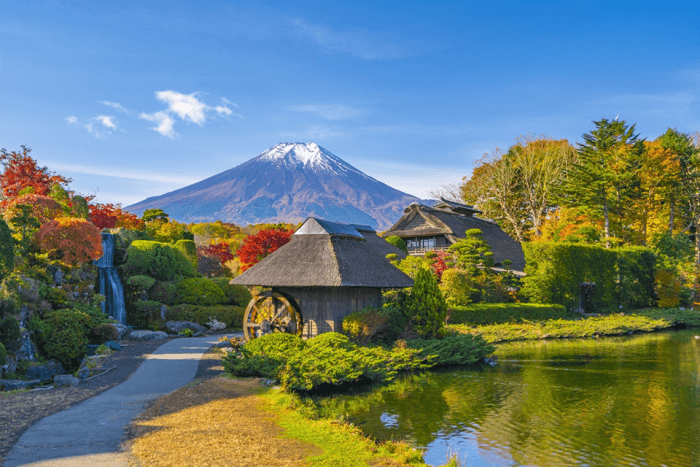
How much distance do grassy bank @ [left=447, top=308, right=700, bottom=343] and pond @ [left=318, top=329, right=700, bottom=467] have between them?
6.18m

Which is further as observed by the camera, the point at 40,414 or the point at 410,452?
the point at 40,414

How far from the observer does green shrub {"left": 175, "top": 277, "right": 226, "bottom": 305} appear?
88.4ft

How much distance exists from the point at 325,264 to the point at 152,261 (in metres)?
12.4

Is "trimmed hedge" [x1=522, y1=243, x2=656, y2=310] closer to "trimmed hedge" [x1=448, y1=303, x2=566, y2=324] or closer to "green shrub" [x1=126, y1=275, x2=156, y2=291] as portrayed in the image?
"trimmed hedge" [x1=448, y1=303, x2=566, y2=324]

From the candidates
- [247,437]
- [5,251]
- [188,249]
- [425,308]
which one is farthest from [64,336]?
[188,249]

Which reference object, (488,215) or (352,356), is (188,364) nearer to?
(352,356)

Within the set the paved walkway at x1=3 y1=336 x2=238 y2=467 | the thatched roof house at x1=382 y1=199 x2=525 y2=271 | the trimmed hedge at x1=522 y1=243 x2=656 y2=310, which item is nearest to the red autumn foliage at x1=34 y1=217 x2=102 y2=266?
the paved walkway at x1=3 y1=336 x2=238 y2=467

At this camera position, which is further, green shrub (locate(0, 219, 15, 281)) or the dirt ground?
green shrub (locate(0, 219, 15, 281))

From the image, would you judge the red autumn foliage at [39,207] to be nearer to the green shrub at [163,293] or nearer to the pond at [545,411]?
the green shrub at [163,293]

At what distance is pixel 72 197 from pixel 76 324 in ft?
42.9

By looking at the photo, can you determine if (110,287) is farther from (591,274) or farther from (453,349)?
(591,274)

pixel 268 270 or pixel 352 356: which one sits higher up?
pixel 268 270

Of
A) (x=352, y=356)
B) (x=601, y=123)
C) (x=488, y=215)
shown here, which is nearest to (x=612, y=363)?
(x=352, y=356)

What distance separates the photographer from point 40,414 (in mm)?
10383
